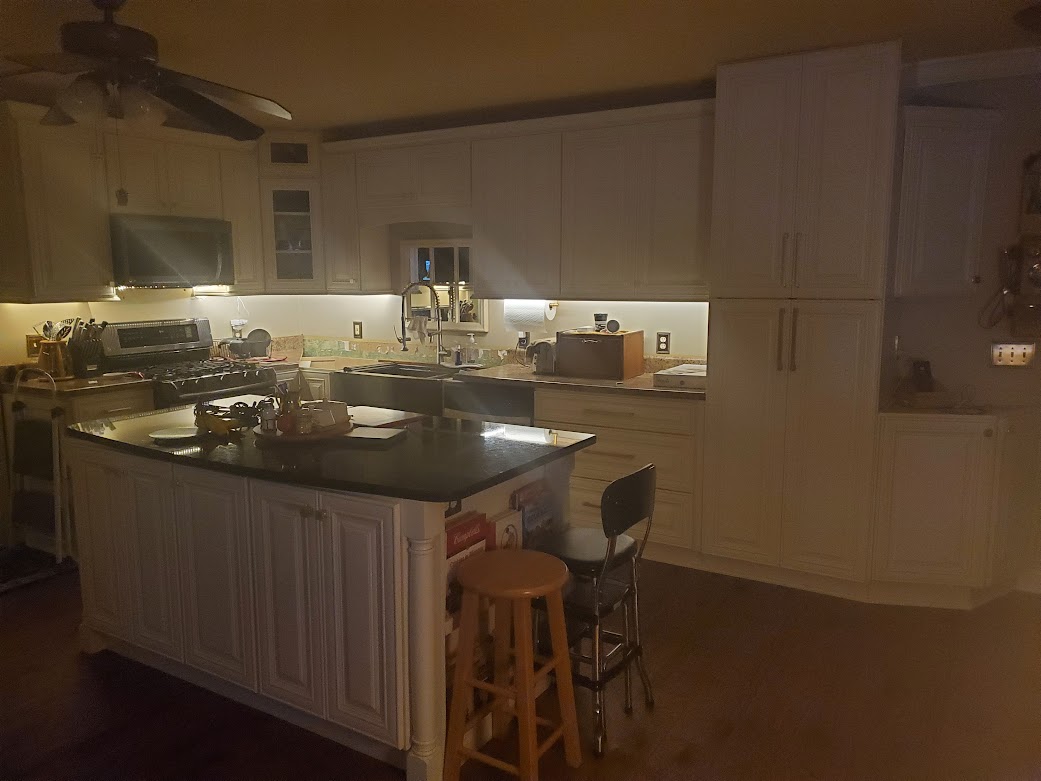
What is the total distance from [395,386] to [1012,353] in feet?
10.4

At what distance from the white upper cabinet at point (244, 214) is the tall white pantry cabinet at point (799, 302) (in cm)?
300

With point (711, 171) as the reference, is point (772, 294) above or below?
below

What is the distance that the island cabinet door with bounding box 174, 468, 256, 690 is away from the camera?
2.52 m

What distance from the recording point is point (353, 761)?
95.9 inches

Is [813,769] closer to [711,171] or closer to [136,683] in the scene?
[136,683]

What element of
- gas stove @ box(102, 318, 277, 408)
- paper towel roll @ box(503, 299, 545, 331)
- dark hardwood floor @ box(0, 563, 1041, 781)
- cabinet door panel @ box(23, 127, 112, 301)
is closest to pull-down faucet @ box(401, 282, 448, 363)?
paper towel roll @ box(503, 299, 545, 331)

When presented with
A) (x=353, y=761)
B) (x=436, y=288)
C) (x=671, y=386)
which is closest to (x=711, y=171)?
(x=671, y=386)

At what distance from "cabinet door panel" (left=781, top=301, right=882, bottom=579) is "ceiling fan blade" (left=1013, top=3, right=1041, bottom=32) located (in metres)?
1.13

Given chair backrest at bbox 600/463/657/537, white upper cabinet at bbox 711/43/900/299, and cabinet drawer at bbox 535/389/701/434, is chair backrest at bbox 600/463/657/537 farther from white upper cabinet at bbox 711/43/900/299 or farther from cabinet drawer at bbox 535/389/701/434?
white upper cabinet at bbox 711/43/900/299

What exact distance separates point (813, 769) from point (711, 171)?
2.67m

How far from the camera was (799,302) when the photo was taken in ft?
11.7

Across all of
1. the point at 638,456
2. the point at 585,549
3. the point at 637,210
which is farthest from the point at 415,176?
the point at 585,549

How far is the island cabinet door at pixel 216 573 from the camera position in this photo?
2.52 m

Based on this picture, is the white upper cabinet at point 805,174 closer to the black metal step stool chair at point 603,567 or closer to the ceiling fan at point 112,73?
the black metal step stool chair at point 603,567
